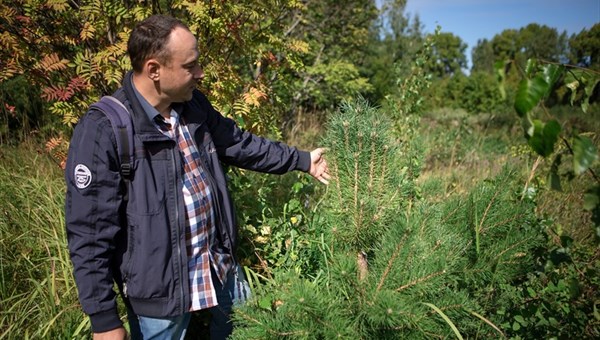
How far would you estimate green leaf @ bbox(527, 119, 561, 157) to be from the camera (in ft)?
2.82

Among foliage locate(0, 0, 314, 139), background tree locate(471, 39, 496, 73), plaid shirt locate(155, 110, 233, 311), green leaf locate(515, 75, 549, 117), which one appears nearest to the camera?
green leaf locate(515, 75, 549, 117)

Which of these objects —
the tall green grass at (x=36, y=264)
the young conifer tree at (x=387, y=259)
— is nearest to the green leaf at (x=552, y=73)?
the young conifer tree at (x=387, y=259)

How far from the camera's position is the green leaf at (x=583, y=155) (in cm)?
86

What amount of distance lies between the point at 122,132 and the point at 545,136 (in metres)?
1.36

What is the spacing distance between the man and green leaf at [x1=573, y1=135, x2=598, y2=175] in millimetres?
1338

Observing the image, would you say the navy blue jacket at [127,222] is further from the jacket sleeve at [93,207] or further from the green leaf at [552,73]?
the green leaf at [552,73]

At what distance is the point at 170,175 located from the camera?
1.59 m

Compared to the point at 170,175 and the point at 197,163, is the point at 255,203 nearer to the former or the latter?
the point at 197,163

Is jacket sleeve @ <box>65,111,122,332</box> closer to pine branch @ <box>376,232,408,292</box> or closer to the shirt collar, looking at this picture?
the shirt collar

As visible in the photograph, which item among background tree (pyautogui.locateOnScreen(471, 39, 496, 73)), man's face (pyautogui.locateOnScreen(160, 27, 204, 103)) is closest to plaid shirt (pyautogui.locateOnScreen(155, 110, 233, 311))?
man's face (pyautogui.locateOnScreen(160, 27, 204, 103))

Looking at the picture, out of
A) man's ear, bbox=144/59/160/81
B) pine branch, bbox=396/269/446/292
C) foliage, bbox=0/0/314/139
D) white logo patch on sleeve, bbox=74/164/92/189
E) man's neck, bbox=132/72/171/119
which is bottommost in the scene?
pine branch, bbox=396/269/446/292

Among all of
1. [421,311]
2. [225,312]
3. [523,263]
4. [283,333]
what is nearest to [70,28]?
[225,312]

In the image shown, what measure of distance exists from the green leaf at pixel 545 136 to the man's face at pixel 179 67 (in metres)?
1.27

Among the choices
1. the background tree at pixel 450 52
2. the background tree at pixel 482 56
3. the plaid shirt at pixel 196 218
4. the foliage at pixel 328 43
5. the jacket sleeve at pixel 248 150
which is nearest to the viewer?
the plaid shirt at pixel 196 218
